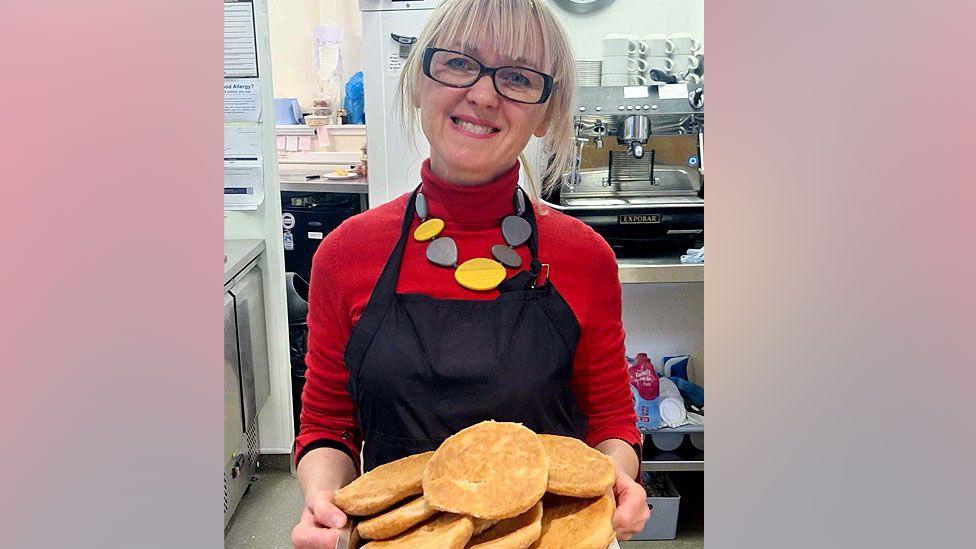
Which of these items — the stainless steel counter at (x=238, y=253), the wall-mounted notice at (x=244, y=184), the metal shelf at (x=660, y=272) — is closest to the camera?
the metal shelf at (x=660, y=272)

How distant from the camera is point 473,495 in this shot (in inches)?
26.3

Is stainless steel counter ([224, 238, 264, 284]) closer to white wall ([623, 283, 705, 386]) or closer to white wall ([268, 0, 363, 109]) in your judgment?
Answer: white wall ([623, 283, 705, 386])

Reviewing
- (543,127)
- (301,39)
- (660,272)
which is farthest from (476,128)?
(301,39)

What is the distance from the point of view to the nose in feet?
2.81

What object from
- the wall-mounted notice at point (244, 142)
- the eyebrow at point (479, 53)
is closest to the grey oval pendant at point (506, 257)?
the eyebrow at point (479, 53)

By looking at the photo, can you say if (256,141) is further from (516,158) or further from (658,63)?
(516,158)

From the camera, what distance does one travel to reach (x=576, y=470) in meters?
0.74

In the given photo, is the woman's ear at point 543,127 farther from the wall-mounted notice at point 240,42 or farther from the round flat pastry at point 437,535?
the wall-mounted notice at point 240,42

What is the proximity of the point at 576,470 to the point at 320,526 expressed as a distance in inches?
10.0

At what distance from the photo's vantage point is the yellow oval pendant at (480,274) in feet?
2.98

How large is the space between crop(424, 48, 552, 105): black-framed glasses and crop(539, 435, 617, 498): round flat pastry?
391mm

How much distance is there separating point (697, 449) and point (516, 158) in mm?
1400
